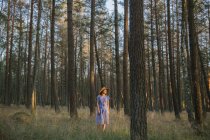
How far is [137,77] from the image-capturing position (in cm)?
559

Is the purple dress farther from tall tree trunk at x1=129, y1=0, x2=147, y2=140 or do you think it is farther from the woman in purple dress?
tall tree trunk at x1=129, y1=0, x2=147, y2=140

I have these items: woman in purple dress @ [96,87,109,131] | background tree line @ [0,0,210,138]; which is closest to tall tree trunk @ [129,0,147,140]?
background tree line @ [0,0,210,138]

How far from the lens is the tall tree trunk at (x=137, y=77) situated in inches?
217

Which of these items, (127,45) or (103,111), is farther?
(127,45)

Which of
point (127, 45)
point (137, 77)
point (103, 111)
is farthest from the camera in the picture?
point (127, 45)

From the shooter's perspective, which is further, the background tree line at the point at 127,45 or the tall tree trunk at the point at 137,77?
the background tree line at the point at 127,45

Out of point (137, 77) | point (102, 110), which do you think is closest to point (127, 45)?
point (102, 110)

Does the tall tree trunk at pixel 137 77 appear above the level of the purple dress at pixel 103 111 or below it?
above

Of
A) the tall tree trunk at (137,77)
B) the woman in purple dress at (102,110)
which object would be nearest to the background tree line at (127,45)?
the tall tree trunk at (137,77)

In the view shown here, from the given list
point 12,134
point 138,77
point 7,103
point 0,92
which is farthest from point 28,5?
point 0,92

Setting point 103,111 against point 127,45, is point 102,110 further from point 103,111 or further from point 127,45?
point 127,45

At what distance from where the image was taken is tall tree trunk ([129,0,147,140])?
551 centimetres

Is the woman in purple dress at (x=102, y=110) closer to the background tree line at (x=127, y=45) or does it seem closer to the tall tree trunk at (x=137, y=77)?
the background tree line at (x=127, y=45)

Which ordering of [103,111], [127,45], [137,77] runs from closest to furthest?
[137,77]
[103,111]
[127,45]
